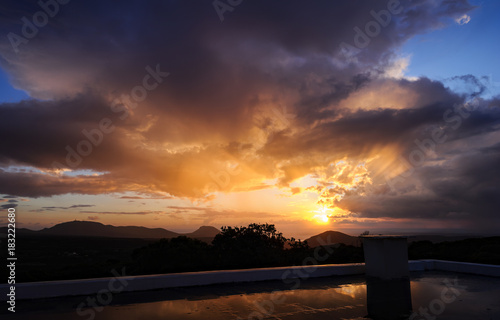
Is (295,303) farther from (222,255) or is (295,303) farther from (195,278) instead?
(222,255)

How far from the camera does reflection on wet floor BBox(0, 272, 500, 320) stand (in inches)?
260

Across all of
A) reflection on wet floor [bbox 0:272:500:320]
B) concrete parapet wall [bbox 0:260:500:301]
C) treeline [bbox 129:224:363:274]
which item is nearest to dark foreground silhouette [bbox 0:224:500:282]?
treeline [bbox 129:224:363:274]

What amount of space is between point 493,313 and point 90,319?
24.4ft

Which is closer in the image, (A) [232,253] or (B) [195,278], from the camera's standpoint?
(B) [195,278]

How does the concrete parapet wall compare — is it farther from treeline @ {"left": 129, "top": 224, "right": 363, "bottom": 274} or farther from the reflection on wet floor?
treeline @ {"left": 129, "top": 224, "right": 363, "bottom": 274}

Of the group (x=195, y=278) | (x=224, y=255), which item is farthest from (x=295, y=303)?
(x=224, y=255)

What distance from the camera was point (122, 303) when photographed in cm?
754

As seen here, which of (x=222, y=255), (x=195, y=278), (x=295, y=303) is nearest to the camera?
(x=295, y=303)

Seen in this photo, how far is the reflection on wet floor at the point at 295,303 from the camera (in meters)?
6.60

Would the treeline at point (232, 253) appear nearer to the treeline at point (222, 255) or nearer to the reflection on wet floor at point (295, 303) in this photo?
the treeline at point (222, 255)

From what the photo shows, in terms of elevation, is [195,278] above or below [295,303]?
above

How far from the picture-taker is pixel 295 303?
7570 millimetres

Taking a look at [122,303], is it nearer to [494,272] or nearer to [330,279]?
[330,279]

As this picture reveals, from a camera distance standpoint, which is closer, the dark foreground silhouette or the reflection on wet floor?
the reflection on wet floor
